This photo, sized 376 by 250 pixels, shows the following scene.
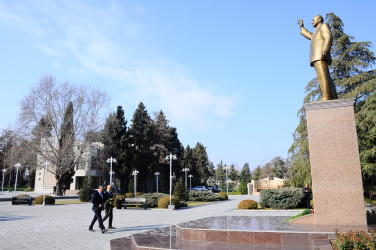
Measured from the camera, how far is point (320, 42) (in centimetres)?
847

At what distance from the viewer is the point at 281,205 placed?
19.0 m

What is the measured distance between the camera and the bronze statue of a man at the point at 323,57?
27.2 feet

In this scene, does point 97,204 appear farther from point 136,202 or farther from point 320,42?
point 136,202

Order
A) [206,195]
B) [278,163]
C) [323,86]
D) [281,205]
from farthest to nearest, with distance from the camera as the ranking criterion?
[278,163] → [206,195] → [281,205] → [323,86]

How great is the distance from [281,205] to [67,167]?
26261 mm

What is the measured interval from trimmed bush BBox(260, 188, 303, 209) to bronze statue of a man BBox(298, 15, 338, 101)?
40.2 ft

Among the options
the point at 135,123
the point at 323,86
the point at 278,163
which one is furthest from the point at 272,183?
the point at 323,86

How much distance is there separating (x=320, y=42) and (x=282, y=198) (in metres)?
13.3

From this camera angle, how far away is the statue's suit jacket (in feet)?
27.2

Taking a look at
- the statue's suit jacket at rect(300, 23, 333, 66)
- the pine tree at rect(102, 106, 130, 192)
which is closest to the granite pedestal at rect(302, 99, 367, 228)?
the statue's suit jacket at rect(300, 23, 333, 66)

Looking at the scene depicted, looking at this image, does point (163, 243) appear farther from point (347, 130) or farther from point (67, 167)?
point (67, 167)

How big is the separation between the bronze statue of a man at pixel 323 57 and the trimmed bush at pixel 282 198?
1224 centimetres

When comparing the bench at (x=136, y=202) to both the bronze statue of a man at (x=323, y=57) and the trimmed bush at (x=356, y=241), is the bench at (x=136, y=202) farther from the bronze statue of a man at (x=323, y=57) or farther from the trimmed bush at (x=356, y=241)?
the trimmed bush at (x=356, y=241)

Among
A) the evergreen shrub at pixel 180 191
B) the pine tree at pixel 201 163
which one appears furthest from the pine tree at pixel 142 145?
the pine tree at pixel 201 163
